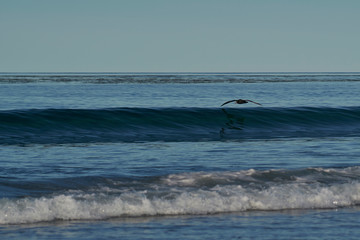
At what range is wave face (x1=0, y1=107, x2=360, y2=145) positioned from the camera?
2402 cm

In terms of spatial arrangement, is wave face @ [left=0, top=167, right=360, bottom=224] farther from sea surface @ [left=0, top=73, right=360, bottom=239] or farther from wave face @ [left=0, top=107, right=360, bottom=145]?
wave face @ [left=0, top=107, right=360, bottom=145]

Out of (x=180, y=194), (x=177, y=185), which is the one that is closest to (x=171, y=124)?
(x=177, y=185)

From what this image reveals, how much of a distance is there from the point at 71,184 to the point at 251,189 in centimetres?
378

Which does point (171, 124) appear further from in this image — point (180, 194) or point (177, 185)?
point (180, 194)

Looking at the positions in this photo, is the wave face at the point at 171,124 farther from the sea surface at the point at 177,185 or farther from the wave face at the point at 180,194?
the wave face at the point at 180,194

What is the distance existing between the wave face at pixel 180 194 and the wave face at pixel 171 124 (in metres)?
9.23

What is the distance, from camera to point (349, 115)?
31359 millimetres

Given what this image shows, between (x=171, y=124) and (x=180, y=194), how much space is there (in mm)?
15889

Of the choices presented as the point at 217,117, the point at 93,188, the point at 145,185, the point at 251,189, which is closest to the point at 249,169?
the point at 251,189

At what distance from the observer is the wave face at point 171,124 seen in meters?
24.0

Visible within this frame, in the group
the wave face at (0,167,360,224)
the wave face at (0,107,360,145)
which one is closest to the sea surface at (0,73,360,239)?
the wave face at (0,167,360,224)

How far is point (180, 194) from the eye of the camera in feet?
38.6

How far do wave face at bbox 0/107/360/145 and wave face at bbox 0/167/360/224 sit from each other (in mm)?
9228

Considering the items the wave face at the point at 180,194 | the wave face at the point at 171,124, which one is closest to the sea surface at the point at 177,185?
the wave face at the point at 180,194
